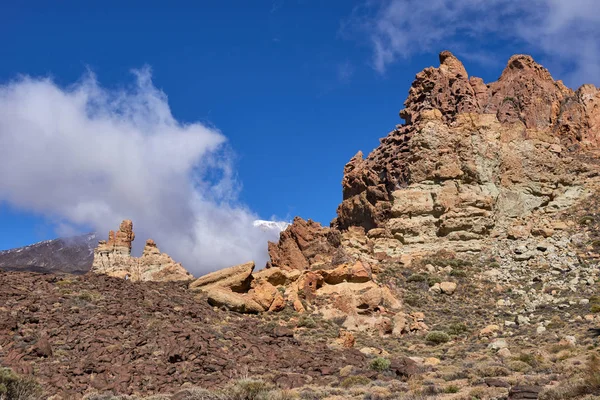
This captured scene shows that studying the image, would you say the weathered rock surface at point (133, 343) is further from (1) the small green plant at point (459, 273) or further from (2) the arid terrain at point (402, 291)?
(1) the small green plant at point (459, 273)

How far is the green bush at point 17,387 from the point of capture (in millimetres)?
14641

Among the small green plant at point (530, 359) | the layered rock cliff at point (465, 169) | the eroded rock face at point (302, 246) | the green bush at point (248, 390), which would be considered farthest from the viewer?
the layered rock cliff at point (465, 169)

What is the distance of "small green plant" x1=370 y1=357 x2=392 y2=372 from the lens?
67.6 feet

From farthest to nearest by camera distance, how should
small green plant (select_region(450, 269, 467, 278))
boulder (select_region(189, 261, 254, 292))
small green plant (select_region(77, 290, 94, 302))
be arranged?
small green plant (select_region(450, 269, 467, 278)) < boulder (select_region(189, 261, 254, 292)) < small green plant (select_region(77, 290, 94, 302))

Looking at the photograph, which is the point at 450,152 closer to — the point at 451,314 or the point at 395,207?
the point at 395,207

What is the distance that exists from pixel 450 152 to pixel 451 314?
1832 cm

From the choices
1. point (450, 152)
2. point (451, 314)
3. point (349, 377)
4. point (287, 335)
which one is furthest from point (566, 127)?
point (349, 377)

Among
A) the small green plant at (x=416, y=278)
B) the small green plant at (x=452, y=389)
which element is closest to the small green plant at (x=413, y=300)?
the small green plant at (x=416, y=278)

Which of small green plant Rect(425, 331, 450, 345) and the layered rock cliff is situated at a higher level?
the layered rock cliff

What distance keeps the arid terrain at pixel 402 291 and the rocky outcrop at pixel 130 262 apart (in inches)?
7.3

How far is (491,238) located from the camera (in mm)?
44969

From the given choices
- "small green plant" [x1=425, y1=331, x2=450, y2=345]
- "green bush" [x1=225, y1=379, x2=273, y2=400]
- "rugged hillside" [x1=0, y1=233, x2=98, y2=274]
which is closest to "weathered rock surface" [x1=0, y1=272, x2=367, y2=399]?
"green bush" [x1=225, y1=379, x2=273, y2=400]

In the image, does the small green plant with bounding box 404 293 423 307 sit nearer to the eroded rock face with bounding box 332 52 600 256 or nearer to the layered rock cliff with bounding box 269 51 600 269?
the layered rock cliff with bounding box 269 51 600 269

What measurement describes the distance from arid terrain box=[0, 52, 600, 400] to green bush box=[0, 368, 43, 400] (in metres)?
0.06
